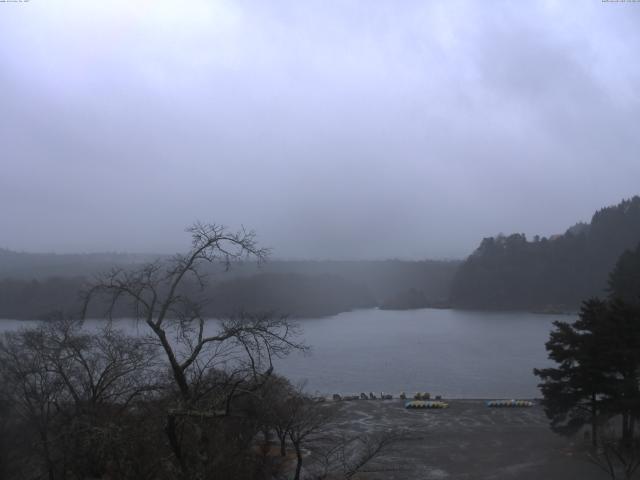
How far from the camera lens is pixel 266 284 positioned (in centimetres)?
4106

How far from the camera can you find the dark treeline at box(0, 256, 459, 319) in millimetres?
26611

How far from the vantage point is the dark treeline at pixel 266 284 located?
26611mm

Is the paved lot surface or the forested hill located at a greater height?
the forested hill

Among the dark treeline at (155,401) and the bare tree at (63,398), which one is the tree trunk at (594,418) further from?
the bare tree at (63,398)

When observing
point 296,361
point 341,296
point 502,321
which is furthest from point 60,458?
point 341,296

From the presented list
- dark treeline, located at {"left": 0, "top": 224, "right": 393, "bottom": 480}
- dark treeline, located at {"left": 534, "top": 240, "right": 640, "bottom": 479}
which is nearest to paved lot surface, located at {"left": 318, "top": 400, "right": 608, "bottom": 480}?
dark treeline, located at {"left": 534, "top": 240, "right": 640, "bottom": 479}

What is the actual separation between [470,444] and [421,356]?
17.1 metres

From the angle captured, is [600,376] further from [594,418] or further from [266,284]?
[266,284]

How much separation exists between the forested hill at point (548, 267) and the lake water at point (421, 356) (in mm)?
9966

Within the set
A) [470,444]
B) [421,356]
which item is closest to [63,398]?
[470,444]

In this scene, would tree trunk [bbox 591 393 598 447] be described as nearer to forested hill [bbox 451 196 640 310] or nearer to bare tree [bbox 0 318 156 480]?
bare tree [bbox 0 318 156 480]

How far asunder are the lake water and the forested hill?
997cm

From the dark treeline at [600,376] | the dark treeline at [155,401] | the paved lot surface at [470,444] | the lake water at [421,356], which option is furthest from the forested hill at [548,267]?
the dark treeline at [155,401]

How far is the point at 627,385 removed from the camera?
10.6 m
